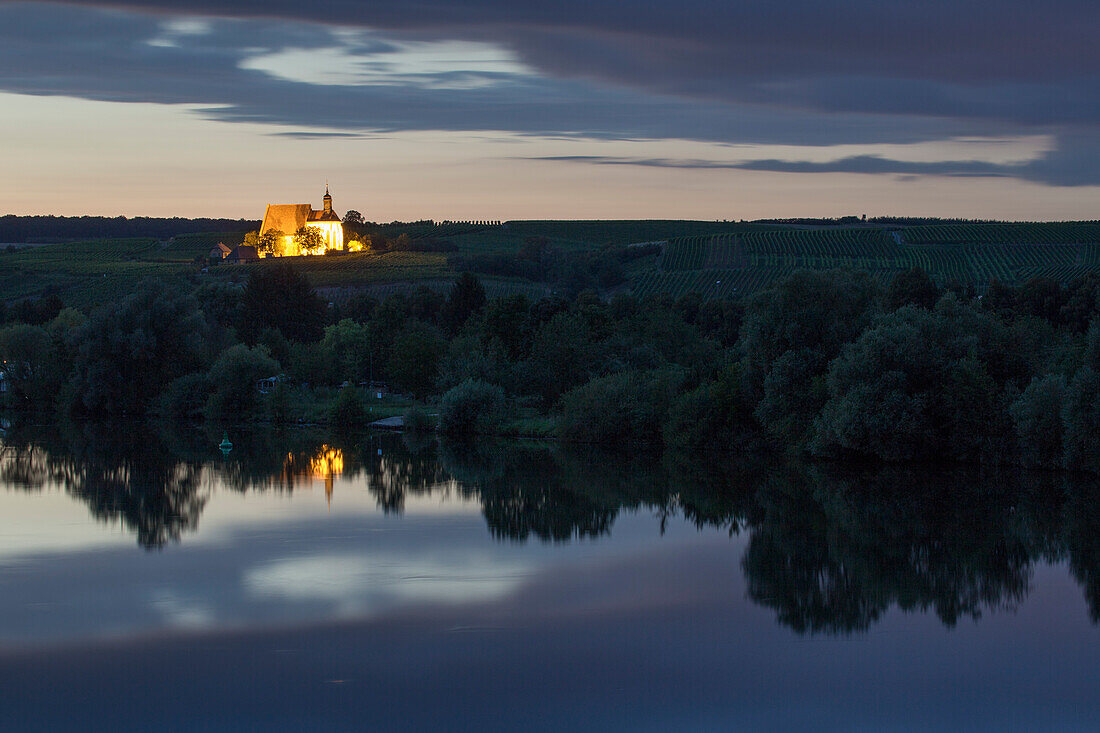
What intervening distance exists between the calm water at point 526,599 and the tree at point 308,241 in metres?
73.9

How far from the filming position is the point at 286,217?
116062mm

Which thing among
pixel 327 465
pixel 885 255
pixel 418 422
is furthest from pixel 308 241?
pixel 327 465

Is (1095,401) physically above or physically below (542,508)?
above

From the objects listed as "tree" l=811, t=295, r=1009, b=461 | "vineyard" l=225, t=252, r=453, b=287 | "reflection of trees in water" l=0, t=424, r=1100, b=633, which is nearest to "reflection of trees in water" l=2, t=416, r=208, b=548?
"reflection of trees in water" l=0, t=424, r=1100, b=633

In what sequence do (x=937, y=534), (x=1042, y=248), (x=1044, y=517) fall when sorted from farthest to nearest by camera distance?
(x=1042, y=248), (x=1044, y=517), (x=937, y=534)

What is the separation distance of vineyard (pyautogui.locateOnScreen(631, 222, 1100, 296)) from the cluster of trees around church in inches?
592

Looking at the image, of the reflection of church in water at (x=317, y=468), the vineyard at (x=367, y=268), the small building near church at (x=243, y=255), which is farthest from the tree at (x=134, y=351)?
the small building near church at (x=243, y=255)

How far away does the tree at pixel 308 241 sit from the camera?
103812 millimetres

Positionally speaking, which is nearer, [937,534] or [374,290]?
[937,534]

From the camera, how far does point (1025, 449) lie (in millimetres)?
30016

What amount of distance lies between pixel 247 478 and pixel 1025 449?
20060 mm

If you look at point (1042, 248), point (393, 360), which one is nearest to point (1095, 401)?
point (393, 360)

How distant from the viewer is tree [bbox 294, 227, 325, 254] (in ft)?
341

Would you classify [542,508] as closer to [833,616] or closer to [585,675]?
[833,616]
